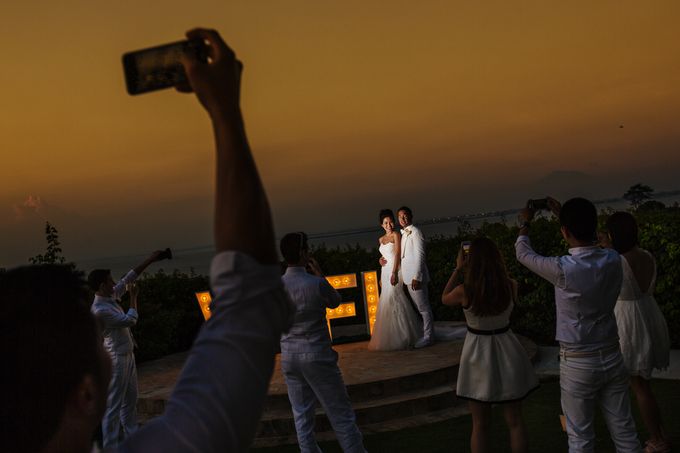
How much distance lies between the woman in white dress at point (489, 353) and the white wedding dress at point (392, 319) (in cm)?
485

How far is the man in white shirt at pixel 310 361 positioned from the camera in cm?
554

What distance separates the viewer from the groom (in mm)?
10180

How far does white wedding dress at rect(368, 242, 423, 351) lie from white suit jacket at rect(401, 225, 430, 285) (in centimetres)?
23

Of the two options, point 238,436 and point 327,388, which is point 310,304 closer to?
point 327,388

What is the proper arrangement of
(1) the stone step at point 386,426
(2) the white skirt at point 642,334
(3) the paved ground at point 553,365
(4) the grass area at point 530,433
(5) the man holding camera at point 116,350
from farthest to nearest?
(3) the paved ground at point 553,365 < (1) the stone step at point 386,426 < (5) the man holding camera at point 116,350 < (4) the grass area at point 530,433 < (2) the white skirt at point 642,334

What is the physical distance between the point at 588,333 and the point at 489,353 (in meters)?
0.99

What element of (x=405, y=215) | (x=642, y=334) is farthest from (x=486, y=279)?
(x=405, y=215)

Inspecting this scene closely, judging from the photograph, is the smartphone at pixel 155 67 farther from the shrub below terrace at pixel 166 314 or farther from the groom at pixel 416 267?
the shrub below terrace at pixel 166 314

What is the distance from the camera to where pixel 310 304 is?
575cm

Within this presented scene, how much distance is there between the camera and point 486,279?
17.3 ft

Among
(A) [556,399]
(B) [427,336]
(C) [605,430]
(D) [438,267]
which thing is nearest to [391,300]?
(B) [427,336]

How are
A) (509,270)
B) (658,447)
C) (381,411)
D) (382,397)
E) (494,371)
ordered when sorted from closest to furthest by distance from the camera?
(494,371)
(658,447)
(381,411)
(382,397)
(509,270)

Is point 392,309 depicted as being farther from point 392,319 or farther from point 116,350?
point 116,350

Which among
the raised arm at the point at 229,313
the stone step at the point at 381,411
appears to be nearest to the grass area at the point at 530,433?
the stone step at the point at 381,411
